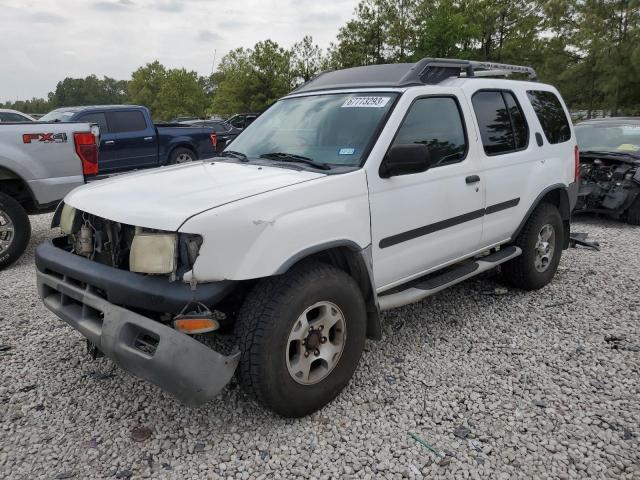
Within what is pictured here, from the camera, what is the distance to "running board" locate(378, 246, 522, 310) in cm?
324

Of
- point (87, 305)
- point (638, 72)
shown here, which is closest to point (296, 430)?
point (87, 305)

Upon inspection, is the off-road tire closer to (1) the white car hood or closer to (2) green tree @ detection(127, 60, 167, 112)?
(1) the white car hood

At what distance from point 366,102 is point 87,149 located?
12.6 ft

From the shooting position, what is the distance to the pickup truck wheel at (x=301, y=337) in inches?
98.7

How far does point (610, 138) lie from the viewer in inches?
323

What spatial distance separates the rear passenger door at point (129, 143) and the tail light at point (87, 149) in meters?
4.63

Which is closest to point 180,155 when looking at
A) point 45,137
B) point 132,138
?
point 132,138

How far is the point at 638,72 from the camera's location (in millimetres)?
20047

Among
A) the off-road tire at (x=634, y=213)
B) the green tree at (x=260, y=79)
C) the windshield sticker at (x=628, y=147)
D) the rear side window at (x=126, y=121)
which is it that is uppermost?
the green tree at (x=260, y=79)

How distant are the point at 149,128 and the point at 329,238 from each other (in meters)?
9.74

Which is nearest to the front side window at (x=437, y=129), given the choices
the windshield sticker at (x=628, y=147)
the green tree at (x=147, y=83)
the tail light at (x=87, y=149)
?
the tail light at (x=87, y=149)

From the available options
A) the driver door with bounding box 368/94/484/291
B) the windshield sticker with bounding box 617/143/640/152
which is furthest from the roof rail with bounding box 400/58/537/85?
the windshield sticker with bounding box 617/143/640/152

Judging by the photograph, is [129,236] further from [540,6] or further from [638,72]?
[540,6]

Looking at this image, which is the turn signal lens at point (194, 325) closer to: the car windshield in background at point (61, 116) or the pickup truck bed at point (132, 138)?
the pickup truck bed at point (132, 138)
